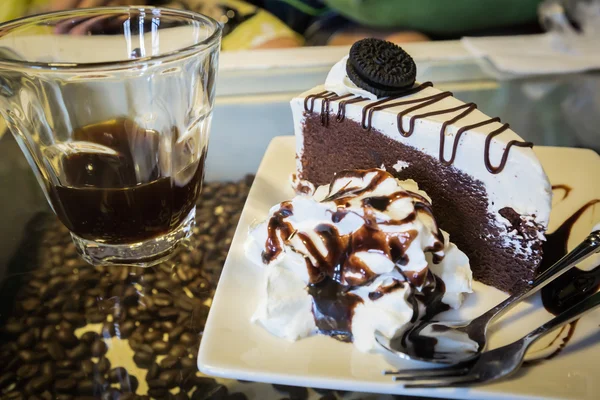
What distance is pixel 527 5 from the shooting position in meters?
1.92

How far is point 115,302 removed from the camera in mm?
984

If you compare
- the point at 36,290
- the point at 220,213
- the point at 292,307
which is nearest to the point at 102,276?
the point at 36,290

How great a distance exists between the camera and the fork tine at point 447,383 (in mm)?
710

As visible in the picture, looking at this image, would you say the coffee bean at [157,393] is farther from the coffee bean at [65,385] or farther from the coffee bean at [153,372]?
A: the coffee bean at [65,385]

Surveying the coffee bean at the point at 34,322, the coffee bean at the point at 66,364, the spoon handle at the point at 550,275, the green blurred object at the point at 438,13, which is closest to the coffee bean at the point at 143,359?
the coffee bean at the point at 66,364

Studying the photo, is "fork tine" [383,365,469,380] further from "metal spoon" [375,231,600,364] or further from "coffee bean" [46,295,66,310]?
"coffee bean" [46,295,66,310]

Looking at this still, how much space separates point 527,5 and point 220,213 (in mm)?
1513

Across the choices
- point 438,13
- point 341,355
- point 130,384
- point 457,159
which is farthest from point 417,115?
point 438,13

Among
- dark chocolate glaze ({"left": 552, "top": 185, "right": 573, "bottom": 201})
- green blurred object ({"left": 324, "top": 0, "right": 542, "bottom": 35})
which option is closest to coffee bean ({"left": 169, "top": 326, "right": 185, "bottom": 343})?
dark chocolate glaze ({"left": 552, "top": 185, "right": 573, "bottom": 201})

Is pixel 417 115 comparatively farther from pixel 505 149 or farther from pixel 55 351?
pixel 55 351

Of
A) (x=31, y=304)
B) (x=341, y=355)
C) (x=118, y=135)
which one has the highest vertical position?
(x=118, y=135)

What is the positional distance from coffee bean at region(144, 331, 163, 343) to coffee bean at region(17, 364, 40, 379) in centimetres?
18

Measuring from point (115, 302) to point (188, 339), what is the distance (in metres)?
0.20

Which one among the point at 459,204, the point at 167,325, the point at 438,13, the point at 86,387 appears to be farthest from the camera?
the point at 438,13
